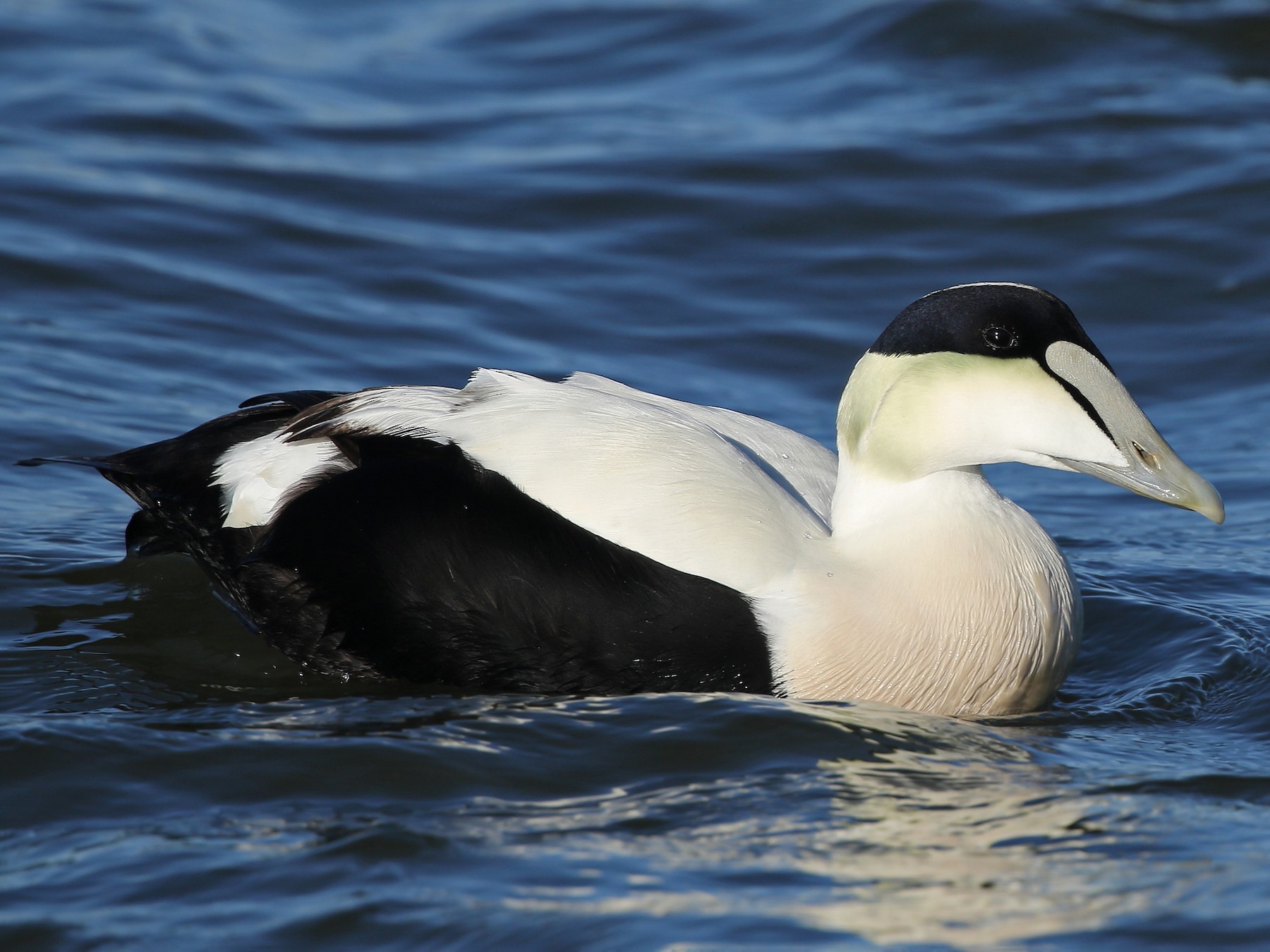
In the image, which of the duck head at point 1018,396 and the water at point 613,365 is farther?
the duck head at point 1018,396

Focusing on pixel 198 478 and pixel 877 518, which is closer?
pixel 877 518

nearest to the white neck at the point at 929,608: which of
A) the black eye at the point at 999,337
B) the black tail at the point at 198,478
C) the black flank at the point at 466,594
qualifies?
the black flank at the point at 466,594

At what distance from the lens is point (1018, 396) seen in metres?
3.27

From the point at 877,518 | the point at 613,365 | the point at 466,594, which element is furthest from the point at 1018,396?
the point at 613,365

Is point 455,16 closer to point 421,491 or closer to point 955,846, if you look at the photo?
point 421,491

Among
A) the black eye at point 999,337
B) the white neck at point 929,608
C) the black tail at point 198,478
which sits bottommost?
the white neck at point 929,608

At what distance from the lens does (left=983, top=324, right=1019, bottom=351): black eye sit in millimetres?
3256

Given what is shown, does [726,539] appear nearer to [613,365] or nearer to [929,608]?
[929,608]

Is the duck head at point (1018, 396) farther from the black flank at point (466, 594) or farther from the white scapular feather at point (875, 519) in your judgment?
the black flank at point (466, 594)

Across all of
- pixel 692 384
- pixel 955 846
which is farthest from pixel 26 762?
pixel 692 384

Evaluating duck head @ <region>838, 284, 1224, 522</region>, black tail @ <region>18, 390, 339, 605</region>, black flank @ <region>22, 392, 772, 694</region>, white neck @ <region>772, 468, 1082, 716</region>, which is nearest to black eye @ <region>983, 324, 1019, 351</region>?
duck head @ <region>838, 284, 1224, 522</region>

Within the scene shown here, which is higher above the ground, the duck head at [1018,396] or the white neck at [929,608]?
the duck head at [1018,396]

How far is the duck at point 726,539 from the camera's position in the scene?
10.7 ft

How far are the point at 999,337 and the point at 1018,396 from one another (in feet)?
0.37
